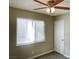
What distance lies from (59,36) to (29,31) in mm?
2075

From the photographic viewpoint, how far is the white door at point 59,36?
5.26m

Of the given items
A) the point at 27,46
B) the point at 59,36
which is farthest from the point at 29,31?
the point at 59,36

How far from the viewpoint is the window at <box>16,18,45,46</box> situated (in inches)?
156

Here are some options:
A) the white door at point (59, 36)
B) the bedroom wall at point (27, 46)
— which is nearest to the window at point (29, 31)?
the bedroom wall at point (27, 46)

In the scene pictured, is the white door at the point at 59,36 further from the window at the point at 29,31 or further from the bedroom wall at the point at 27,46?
the window at the point at 29,31

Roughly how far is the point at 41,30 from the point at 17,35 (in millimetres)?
1726

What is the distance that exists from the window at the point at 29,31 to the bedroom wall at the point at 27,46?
0.22 meters

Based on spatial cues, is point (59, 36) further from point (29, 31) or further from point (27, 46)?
point (27, 46)

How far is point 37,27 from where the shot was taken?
494 cm

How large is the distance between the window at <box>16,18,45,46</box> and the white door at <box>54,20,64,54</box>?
3.31 feet
